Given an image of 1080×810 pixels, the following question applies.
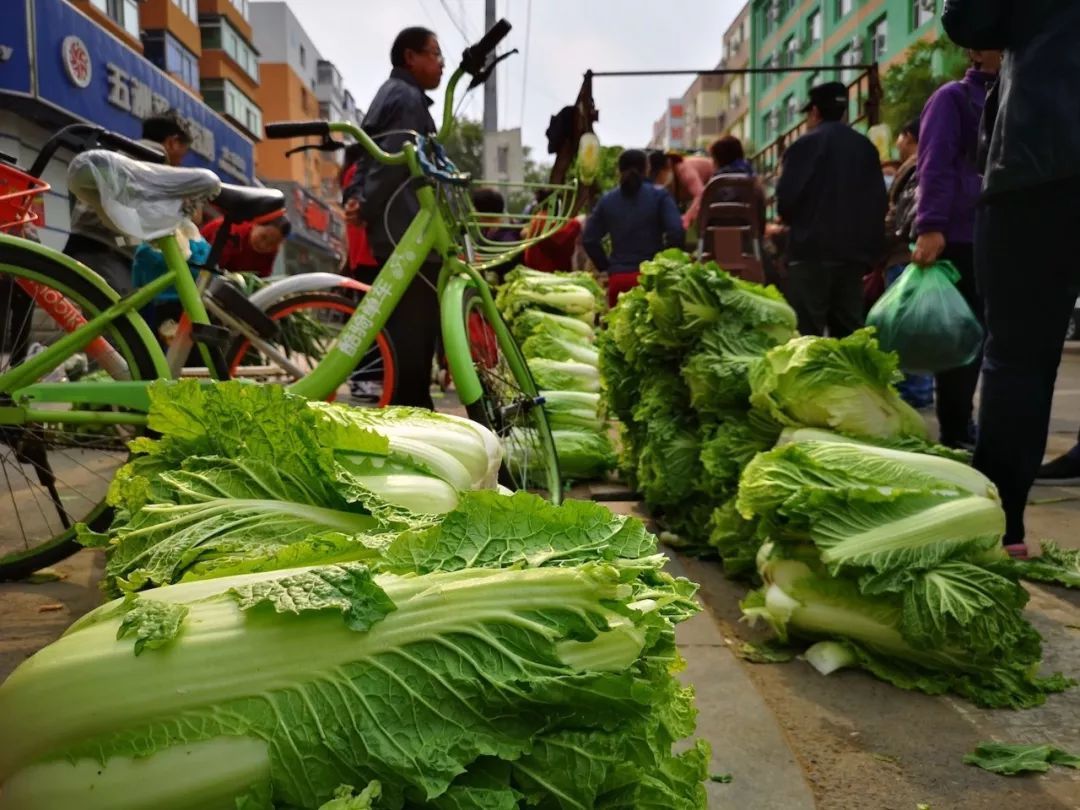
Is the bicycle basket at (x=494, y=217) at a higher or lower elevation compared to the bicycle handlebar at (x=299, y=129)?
lower

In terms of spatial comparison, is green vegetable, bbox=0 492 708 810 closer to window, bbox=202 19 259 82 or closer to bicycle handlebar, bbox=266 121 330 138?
bicycle handlebar, bbox=266 121 330 138

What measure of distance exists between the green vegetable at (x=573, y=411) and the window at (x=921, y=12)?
1246 inches

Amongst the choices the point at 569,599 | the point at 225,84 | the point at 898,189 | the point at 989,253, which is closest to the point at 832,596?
the point at 989,253

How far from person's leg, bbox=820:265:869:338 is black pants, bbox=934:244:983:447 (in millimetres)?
815

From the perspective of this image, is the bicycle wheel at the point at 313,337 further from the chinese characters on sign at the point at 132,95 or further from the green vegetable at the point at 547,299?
the chinese characters on sign at the point at 132,95

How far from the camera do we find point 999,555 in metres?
2.93

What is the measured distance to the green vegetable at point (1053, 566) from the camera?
345 centimetres

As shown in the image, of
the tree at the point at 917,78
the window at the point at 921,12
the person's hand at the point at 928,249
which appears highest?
the window at the point at 921,12

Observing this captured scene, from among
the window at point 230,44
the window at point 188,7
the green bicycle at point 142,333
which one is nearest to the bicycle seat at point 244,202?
the green bicycle at point 142,333

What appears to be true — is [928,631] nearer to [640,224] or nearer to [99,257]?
[99,257]

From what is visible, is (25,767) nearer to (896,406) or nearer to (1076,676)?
(1076,676)

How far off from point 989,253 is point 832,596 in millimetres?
1574

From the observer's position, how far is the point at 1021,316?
3.46m

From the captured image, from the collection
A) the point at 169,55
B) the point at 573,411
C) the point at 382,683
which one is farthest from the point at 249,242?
the point at 169,55
